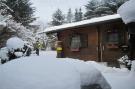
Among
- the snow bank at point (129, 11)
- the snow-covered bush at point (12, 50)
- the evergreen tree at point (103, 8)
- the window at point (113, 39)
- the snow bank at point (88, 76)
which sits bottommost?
the snow bank at point (88, 76)

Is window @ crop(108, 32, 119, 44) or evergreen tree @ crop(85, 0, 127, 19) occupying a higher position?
evergreen tree @ crop(85, 0, 127, 19)

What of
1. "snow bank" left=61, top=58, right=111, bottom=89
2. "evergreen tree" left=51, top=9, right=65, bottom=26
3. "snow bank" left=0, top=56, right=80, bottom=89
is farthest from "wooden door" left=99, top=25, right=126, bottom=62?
"evergreen tree" left=51, top=9, right=65, bottom=26

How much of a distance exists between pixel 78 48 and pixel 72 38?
1154mm

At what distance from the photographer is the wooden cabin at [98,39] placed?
14.8 m

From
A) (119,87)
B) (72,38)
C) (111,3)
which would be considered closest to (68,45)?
(72,38)

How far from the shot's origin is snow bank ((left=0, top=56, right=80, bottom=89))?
12.6ft

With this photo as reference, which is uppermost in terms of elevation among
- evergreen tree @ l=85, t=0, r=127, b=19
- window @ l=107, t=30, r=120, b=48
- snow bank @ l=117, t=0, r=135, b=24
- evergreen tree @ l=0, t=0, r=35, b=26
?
evergreen tree @ l=85, t=0, r=127, b=19

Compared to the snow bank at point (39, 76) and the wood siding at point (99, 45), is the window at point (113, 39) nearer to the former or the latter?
the wood siding at point (99, 45)

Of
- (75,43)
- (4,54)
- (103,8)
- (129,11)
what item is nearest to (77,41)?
(75,43)

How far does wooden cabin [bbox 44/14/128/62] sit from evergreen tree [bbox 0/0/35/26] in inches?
601

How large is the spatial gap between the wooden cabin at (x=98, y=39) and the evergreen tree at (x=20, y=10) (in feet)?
50.1

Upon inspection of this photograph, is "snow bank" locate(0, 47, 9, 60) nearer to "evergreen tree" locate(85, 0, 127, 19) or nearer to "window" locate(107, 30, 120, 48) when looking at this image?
"window" locate(107, 30, 120, 48)

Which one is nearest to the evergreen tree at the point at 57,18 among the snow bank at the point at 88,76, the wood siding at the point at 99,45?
the wood siding at the point at 99,45

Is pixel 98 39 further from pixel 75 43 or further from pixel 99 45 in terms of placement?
pixel 75 43
